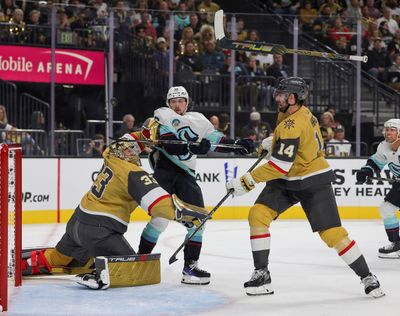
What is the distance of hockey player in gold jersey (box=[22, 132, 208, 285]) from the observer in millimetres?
5855

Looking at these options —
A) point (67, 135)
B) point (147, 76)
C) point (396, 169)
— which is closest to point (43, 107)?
point (67, 135)

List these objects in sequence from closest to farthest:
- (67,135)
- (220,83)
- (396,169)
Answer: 1. (396,169)
2. (67,135)
3. (220,83)

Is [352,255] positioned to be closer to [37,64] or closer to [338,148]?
[338,148]

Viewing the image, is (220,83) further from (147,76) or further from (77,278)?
(77,278)

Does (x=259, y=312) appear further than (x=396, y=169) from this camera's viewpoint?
No

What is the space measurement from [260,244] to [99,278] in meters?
1.02

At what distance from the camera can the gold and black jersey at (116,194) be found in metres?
5.85

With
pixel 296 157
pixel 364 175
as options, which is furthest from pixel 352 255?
pixel 364 175

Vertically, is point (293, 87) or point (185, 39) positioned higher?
point (185, 39)

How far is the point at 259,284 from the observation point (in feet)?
19.1

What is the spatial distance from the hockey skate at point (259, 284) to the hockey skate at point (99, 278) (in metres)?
0.86

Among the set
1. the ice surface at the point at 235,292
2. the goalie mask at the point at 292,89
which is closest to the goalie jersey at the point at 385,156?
the ice surface at the point at 235,292

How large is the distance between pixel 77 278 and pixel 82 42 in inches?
242

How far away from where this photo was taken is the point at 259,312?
17.4 feet
